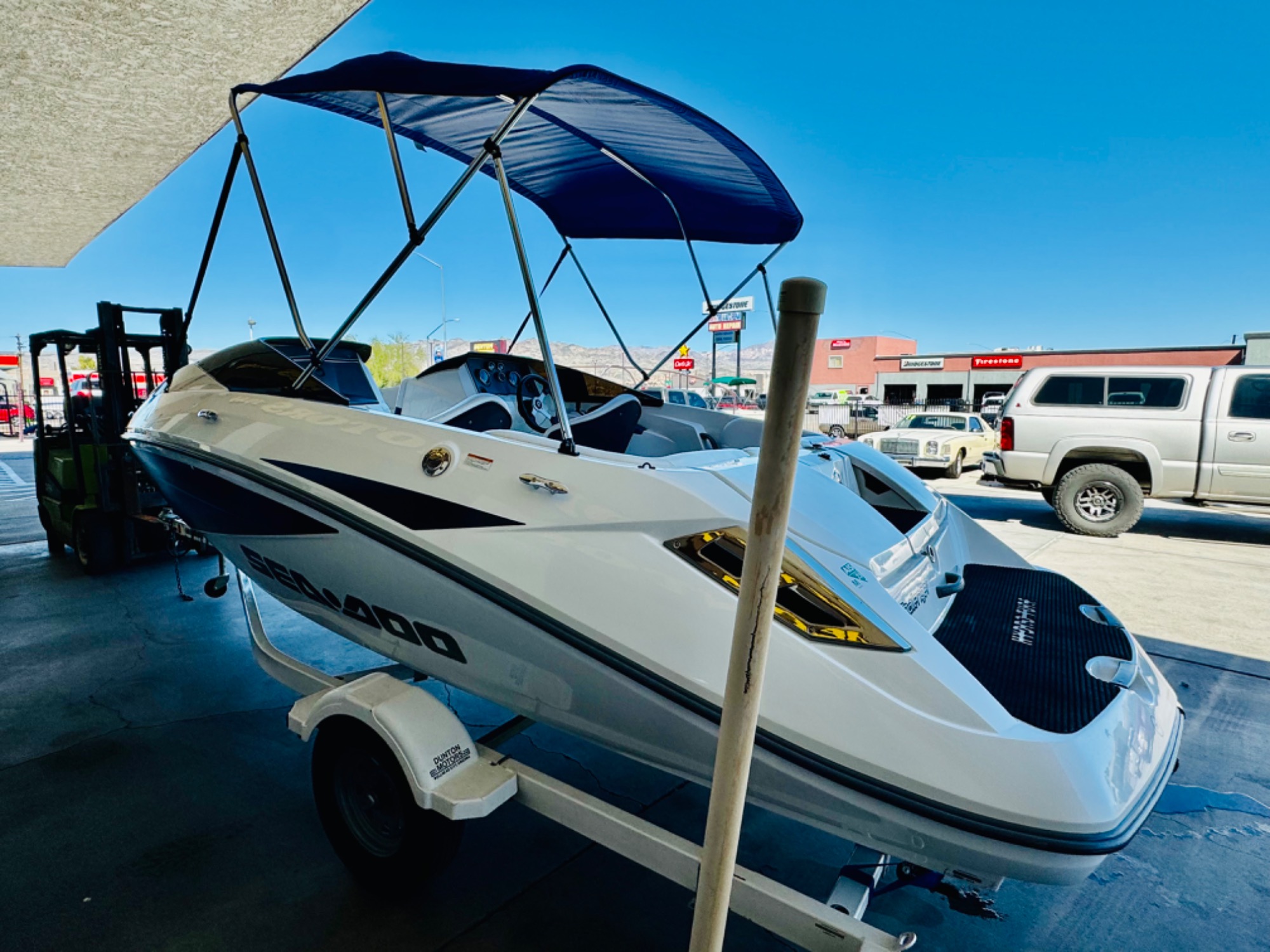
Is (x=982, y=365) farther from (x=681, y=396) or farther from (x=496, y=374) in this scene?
(x=496, y=374)

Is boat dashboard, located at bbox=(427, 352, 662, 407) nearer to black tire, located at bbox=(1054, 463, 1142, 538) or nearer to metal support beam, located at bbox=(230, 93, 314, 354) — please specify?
metal support beam, located at bbox=(230, 93, 314, 354)

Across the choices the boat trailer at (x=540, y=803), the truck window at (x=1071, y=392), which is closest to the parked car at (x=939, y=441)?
the truck window at (x=1071, y=392)

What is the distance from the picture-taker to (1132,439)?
732cm

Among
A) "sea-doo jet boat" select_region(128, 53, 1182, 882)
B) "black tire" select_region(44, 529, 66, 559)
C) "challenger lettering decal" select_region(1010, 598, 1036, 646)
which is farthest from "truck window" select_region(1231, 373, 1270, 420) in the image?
"black tire" select_region(44, 529, 66, 559)

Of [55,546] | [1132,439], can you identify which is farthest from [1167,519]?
[55,546]

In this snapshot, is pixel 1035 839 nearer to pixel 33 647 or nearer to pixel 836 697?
pixel 836 697

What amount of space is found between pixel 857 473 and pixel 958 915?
1.67 metres

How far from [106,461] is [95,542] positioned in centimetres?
72

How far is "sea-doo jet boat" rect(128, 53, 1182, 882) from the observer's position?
1467mm

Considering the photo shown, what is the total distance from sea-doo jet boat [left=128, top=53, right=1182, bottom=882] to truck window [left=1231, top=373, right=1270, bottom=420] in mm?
6000

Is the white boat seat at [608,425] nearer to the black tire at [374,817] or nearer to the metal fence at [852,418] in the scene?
the black tire at [374,817]

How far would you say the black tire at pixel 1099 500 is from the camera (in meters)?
7.30

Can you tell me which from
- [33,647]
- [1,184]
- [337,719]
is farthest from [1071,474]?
[1,184]

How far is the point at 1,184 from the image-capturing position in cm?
1045
